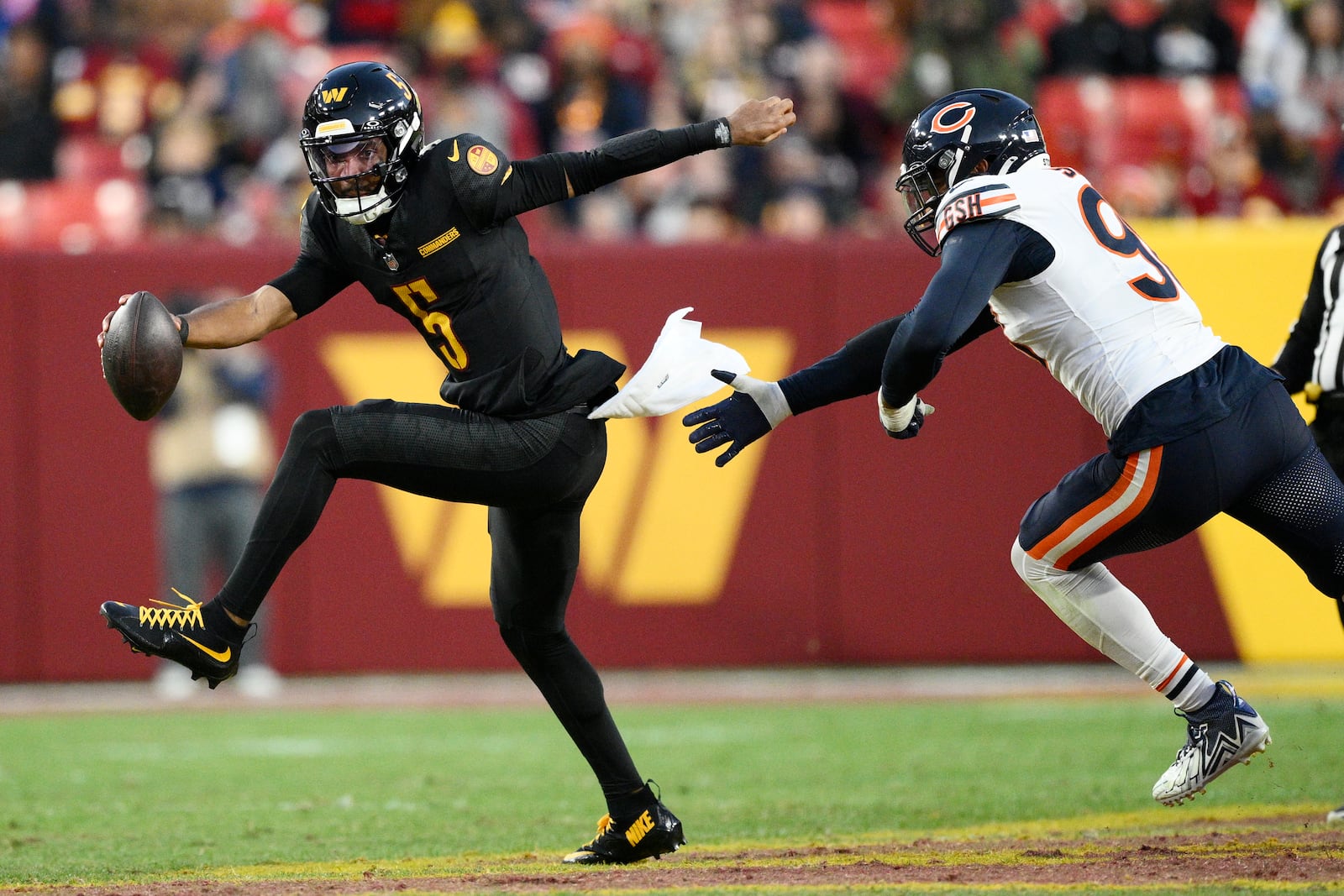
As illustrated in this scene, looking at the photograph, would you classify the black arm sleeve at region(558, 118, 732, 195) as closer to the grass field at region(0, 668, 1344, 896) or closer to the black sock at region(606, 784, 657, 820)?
the black sock at region(606, 784, 657, 820)

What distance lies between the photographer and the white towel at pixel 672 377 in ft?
15.2

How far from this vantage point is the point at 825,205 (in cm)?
1095

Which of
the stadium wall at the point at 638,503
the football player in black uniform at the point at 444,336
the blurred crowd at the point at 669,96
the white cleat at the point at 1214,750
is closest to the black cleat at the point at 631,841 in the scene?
the football player in black uniform at the point at 444,336

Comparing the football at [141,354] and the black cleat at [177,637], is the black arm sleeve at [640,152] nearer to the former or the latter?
the football at [141,354]

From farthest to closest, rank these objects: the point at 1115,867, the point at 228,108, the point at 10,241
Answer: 1. the point at 228,108
2. the point at 10,241
3. the point at 1115,867

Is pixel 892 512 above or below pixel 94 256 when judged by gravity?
below

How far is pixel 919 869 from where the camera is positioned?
4637mm

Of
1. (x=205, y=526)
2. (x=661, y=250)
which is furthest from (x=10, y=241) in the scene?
(x=661, y=250)

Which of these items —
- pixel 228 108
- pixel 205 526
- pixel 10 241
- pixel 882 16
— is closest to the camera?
pixel 205 526

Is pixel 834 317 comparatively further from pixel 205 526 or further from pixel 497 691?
pixel 205 526

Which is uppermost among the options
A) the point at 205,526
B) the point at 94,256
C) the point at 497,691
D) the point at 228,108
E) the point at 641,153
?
the point at 228,108

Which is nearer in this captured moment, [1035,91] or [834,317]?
[834,317]

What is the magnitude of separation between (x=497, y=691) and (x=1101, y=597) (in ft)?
19.2

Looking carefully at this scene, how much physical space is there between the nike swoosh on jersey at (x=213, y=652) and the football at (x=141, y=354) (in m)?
0.64
